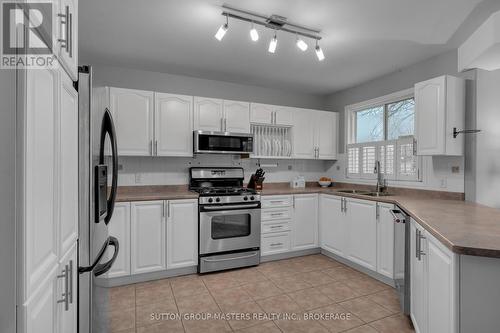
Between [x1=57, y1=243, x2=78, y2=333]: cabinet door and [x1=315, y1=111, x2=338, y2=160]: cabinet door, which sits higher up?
[x1=315, y1=111, x2=338, y2=160]: cabinet door

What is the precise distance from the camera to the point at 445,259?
4.49ft

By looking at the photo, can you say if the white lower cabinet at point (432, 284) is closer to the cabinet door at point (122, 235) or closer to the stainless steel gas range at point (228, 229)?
the stainless steel gas range at point (228, 229)

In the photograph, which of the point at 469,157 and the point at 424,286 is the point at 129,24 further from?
the point at 469,157

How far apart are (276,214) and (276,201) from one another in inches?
6.9

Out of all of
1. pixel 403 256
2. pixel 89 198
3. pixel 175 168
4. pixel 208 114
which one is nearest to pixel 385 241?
pixel 403 256

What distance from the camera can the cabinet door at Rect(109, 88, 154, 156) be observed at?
3.10 meters

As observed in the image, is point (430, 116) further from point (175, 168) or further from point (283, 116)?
point (175, 168)

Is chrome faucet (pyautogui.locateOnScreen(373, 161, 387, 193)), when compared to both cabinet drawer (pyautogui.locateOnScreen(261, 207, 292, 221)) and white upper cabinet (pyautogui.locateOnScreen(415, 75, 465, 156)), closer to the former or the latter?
white upper cabinet (pyautogui.locateOnScreen(415, 75, 465, 156))

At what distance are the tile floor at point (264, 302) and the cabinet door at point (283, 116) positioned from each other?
6.73ft

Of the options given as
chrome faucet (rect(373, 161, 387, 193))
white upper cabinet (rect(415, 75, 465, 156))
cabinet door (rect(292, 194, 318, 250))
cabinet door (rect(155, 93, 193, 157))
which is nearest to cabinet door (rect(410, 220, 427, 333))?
white upper cabinet (rect(415, 75, 465, 156))

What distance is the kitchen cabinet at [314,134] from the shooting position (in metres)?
4.19

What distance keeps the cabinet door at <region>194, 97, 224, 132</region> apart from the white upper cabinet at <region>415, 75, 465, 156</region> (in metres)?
2.38

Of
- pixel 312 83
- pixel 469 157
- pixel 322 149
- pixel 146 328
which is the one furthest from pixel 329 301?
pixel 312 83

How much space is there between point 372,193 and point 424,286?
2.03 metres
